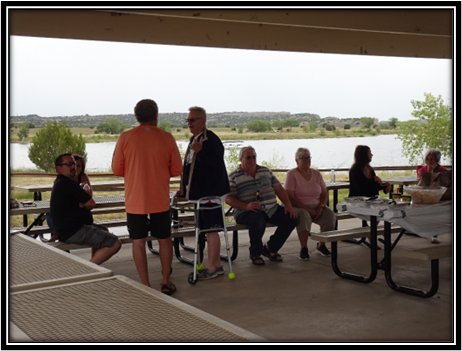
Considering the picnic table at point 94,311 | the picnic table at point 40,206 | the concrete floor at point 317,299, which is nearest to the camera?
the picnic table at point 94,311

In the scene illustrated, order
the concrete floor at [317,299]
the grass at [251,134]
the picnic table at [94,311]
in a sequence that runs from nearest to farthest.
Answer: the picnic table at [94,311] < the concrete floor at [317,299] < the grass at [251,134]

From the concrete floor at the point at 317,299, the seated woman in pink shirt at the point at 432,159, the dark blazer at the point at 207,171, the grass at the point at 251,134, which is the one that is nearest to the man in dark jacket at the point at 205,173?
the dark blazer at the point at 207,171

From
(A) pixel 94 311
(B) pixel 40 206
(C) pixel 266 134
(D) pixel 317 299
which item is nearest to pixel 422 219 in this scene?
(D) pixel 317 299

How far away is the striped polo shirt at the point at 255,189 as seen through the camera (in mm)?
5418

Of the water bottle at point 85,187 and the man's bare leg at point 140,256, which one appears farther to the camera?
the water bottle at point 85,187

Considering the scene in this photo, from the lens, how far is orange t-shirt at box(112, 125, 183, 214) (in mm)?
3996

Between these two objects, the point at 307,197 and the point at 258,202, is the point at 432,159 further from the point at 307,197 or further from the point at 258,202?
the point at 258,202

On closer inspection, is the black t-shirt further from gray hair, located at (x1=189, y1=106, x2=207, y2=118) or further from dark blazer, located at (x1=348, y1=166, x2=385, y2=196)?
dark blazer, located at (x1=348, y1=166, x2=385, y2=196)

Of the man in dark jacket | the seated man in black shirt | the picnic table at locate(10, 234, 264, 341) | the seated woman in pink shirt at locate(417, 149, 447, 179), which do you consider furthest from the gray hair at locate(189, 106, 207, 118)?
the seated woman in pink shirt at locate(417, 149, 447, 179)

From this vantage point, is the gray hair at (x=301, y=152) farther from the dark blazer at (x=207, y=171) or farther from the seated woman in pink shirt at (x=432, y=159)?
the seated woman in pink shirt at (x=432, y=159)

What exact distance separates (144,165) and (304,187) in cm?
225

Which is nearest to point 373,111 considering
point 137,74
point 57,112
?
point 137,74

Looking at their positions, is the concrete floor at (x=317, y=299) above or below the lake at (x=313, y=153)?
below
